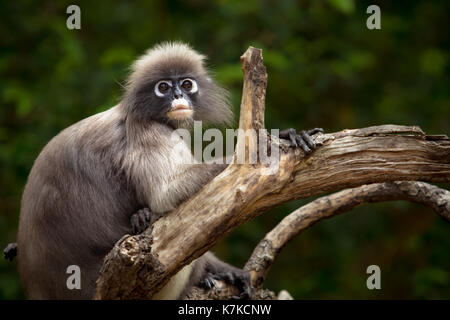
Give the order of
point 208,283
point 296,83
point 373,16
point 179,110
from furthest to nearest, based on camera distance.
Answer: point 296,83 → point 373,16 → point 208,283 → point 179,110

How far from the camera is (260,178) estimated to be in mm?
4188

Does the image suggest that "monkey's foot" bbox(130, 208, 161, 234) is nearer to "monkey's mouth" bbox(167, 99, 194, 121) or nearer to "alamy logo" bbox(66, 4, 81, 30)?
"monkey's mouth" bbox(167, 99, 194, 121)

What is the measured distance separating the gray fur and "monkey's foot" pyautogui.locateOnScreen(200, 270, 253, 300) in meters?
1.26

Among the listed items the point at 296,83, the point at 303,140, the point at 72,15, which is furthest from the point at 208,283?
the point at 72,15

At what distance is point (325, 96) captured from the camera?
32.3 ft

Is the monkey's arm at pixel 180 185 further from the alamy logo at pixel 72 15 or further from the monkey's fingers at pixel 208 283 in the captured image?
the alamy logo at pixel 72 15

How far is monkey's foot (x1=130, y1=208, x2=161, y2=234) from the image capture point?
466 centimetres

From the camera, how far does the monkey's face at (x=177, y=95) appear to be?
16.9 ft

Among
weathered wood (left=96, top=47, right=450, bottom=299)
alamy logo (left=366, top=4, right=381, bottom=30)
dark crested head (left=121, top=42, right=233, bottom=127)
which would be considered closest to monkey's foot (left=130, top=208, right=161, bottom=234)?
weathered wood (left=96, top=47, right=450, bottom=299)

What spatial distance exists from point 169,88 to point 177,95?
128 millimetres

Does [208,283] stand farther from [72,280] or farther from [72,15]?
[72,15]

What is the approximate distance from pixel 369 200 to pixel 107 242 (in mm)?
2558

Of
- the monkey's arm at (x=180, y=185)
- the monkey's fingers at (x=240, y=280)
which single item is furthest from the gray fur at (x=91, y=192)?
the monkey's fingers at (x=240, y=280)
